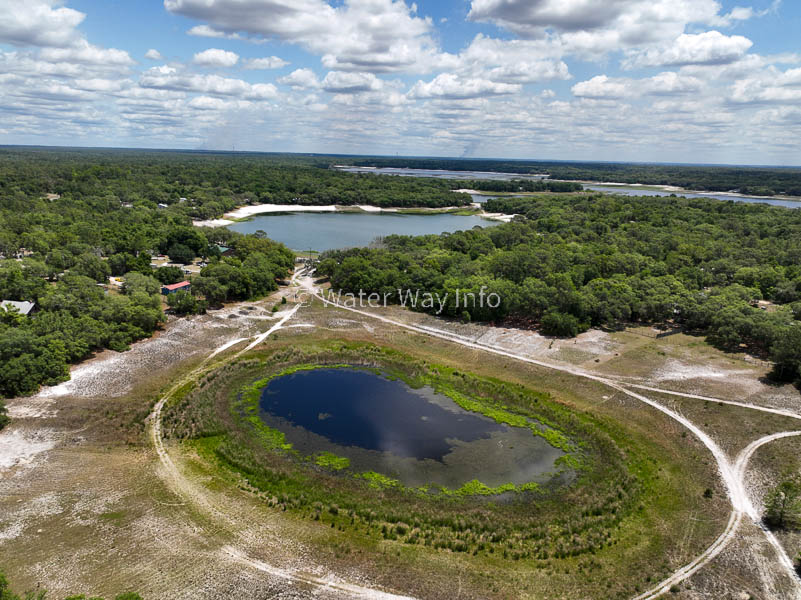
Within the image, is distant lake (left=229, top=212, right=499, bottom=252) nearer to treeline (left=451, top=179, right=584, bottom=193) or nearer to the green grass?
treeline (left=451, top=179, right=584, bottom=193)

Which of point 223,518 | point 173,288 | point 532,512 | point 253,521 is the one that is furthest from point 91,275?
point 532,512

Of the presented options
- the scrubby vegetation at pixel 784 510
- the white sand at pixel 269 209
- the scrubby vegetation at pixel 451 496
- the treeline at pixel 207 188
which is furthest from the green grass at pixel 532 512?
the white sand at pixel 269 209

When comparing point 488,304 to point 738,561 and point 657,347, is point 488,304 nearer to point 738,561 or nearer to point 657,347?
point 657,347

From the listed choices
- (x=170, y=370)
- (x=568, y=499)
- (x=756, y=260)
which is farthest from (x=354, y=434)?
(x=756, y=260)

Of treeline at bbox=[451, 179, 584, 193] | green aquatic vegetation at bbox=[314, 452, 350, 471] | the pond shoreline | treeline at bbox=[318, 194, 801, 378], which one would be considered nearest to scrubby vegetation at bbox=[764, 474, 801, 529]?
treeline at bbox=[318, 194, 801, 378]

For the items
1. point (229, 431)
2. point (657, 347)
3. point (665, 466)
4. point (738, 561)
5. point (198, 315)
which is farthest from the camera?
point (198, 315)
